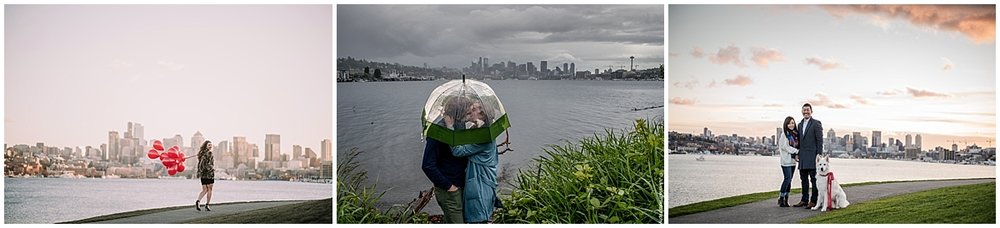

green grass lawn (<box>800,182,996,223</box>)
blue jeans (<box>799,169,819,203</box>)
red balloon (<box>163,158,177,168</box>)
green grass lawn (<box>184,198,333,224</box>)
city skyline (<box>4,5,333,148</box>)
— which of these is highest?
city skyline (<box>4,5,333,148</box>)

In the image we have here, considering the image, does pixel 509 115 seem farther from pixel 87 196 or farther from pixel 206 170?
pixel 87 196

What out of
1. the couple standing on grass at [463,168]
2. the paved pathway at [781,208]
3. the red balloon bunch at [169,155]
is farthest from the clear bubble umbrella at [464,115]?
the red balloon bunch at [169,155]

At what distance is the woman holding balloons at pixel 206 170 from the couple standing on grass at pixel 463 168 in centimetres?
188

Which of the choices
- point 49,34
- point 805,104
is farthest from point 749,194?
point 49,34

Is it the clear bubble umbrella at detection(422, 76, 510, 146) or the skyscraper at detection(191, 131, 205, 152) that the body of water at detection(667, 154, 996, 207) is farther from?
the skyscraper at detection(191, 131, 205, 152)

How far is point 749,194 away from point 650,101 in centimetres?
115

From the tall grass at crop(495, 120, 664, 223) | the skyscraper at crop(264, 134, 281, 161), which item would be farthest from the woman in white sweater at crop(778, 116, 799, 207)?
the skyscraper at crop(264, 134, 281, 161)

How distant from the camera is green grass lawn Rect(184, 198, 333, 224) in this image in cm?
870

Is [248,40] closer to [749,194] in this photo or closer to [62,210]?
[62,210]

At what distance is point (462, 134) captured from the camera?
7.86 meters

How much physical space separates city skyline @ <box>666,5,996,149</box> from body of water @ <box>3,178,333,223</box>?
3210 millimetres

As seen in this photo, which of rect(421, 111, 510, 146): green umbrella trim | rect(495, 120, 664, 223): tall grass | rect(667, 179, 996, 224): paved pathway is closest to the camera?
rect(421, 111, 510, 146): green umbrella trim

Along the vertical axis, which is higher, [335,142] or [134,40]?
[134,40]

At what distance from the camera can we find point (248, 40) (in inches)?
342
